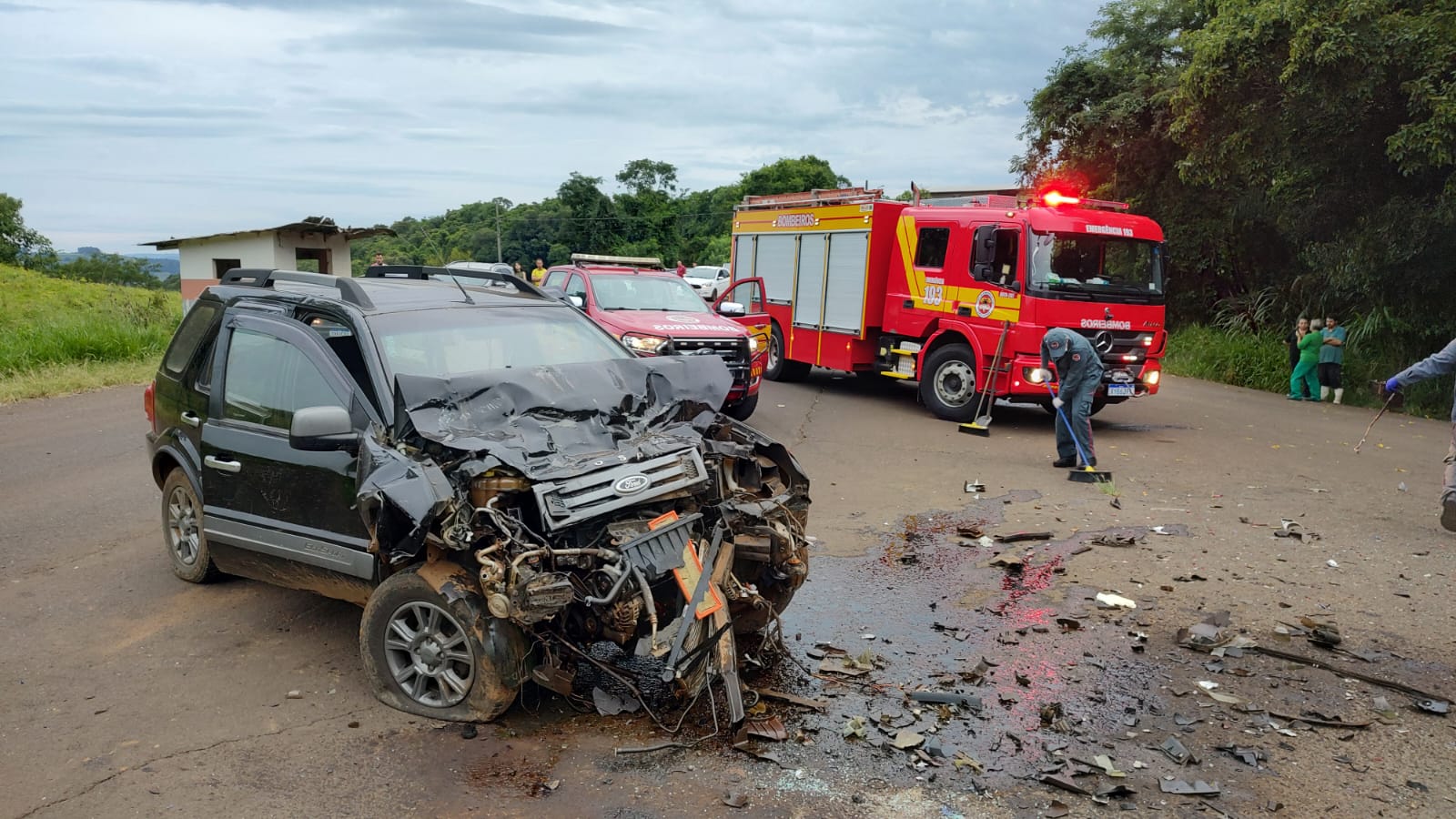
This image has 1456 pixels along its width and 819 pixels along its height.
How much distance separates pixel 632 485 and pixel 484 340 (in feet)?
5.46

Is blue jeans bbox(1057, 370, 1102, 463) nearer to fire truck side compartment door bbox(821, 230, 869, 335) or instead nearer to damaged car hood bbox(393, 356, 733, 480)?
fire truck side compartment door bbox(821, 230, 869, 335)

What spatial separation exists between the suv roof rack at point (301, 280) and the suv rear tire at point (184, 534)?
1.22m

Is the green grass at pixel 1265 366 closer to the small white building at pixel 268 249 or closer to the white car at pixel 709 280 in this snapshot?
the white car at pixel 709 280

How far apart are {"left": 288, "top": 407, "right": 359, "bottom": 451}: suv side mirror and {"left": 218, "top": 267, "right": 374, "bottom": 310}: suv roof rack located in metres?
0.93

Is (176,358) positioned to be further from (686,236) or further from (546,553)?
(686,236)

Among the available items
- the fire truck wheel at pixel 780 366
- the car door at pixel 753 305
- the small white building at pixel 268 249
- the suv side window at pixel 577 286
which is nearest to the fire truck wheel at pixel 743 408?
the car door at pixel 753 305

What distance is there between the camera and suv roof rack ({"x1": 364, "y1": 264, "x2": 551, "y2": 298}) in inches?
253

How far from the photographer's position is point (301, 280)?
19.2 feet

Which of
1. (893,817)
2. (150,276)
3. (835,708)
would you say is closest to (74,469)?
(835,708)

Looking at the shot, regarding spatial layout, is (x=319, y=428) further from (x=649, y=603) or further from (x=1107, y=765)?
(x=1107, y=765)

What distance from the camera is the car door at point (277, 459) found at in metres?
4.57

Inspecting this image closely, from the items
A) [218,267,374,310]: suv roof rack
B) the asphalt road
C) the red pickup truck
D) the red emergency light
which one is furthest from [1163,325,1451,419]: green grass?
[218,267,374,310]: suv roof rack

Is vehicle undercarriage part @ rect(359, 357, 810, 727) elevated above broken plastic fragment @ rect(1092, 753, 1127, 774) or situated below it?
above

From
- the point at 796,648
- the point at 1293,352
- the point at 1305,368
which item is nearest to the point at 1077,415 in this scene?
the point at 796,648
